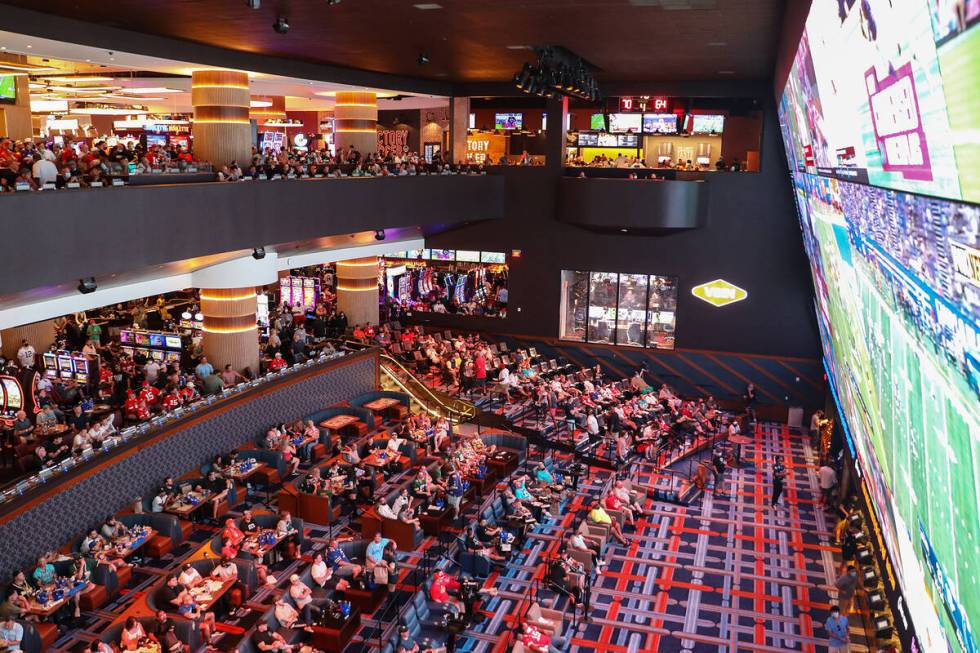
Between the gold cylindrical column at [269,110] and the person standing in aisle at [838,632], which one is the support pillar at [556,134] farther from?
the person standing in aisle at [838,632]

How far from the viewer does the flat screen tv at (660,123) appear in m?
27.6

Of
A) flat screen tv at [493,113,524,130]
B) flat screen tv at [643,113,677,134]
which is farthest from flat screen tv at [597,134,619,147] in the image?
flat screen tv at [493,113,524,130]

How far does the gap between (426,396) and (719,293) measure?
8539 mm

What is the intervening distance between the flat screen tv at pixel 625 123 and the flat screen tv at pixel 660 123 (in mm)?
279

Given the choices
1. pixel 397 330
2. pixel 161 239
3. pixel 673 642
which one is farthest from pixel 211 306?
pixel 673 642

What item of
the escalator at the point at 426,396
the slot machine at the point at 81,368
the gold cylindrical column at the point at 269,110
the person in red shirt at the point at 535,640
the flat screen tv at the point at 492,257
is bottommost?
the person in red shirt at the point at 535,640

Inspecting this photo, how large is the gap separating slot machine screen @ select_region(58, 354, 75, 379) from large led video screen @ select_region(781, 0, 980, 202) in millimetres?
15988

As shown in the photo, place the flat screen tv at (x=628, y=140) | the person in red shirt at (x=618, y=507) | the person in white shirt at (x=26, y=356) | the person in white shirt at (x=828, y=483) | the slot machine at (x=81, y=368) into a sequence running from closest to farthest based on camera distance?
the person in red shirt at (x=618, y=507) → the person in white shirt at (x=828, y=483) → the slot machine at (x=81, y=368) → the person in white shirt at (x=26, y=356) → the flat screen tv at (x=628, y=140)

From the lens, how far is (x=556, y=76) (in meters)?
16.2

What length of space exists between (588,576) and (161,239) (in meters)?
8.97

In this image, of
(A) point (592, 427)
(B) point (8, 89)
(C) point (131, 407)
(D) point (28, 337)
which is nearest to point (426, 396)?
(A) point (592, 427)

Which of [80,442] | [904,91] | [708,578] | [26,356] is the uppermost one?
[904,91]

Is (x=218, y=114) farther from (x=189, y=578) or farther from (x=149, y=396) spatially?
(x=189, y=578)

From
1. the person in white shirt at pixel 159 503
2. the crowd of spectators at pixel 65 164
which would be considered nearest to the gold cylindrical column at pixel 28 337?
the crowd of spectators at pixel 65 164
